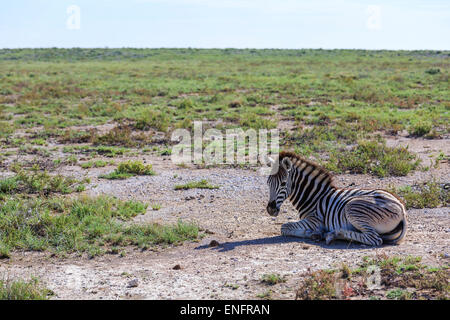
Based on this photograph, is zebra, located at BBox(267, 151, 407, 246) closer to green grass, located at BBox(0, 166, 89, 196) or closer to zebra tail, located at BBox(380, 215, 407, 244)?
zebra tail, located at BBox(380, 215, 407, 244)

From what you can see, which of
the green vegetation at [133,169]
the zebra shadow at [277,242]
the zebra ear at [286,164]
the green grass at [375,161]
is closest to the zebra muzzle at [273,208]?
the zebra shadow at [277,242]

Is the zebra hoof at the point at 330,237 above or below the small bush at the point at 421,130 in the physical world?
below

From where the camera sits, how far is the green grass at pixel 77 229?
7434 millimetres

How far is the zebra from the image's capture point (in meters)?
6.85

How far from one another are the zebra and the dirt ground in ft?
0.59

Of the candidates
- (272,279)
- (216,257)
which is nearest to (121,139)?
(216,257)

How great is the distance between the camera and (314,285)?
5.31 meters

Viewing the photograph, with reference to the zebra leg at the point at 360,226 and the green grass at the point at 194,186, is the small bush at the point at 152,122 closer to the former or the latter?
the green grass at the point at 194,186

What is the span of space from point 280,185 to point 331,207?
84 cm

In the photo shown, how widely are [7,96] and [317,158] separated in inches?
747

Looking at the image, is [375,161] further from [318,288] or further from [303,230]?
[318,288]

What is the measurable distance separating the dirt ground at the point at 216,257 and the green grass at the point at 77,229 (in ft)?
0.71
